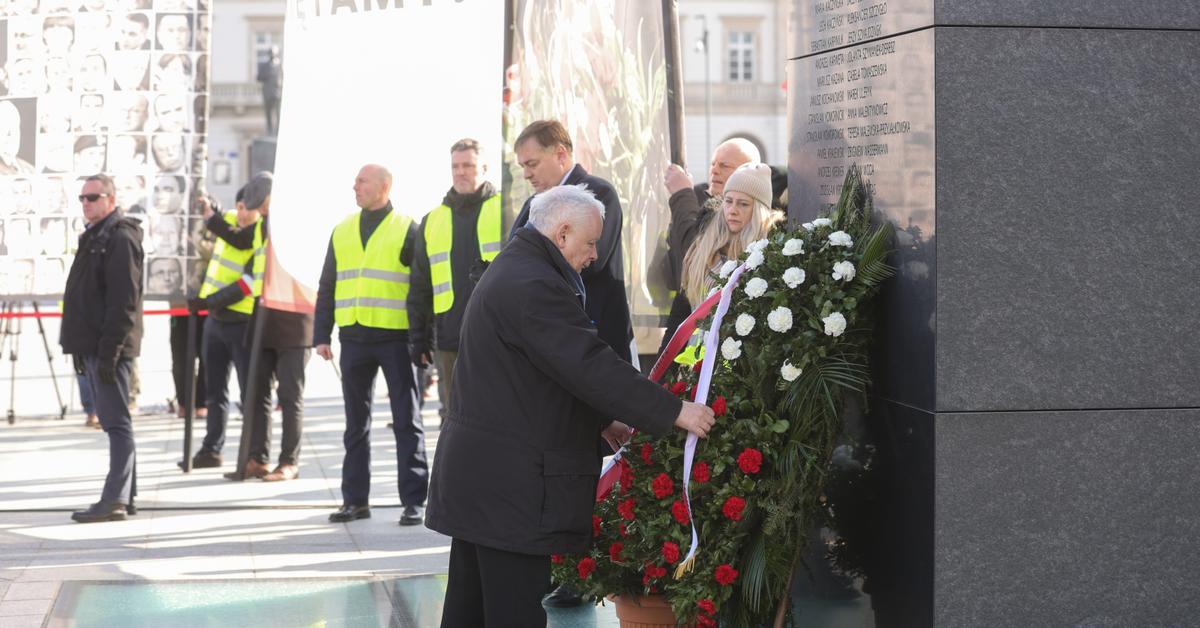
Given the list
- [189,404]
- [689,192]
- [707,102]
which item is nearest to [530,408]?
[689,192]

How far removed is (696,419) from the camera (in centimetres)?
460

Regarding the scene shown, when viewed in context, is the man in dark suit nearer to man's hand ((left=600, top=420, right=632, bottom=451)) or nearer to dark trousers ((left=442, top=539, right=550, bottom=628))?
man's hand ((left=600, top=420, right=632, bottom=451))

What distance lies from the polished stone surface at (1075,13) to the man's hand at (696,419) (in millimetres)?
1313

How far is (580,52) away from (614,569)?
3.78 metres

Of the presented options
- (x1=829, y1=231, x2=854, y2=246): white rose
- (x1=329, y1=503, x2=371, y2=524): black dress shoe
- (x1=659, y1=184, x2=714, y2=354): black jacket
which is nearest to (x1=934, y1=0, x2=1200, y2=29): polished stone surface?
(x1=829, y1=231, x2=854, y2=246): white rose

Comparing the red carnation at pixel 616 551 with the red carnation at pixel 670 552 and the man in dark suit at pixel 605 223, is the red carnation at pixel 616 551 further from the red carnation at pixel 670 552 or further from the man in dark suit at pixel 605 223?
the man in dark suit at pixel 605 223

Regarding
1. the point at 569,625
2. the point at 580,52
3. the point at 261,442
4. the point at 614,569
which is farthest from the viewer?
the point at 261,442

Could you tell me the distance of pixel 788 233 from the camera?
494cm

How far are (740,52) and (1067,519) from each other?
62.3 meters

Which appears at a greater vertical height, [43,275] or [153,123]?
[153,123]

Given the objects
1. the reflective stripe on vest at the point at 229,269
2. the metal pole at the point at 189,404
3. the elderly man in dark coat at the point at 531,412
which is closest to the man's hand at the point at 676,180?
the elderly man in dark coat at the point at 531,412

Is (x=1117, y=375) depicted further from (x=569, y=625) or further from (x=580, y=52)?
(x=580, y=52)

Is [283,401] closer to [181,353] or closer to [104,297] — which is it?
[104,297]

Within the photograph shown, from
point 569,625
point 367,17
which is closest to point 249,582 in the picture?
point 569,625
